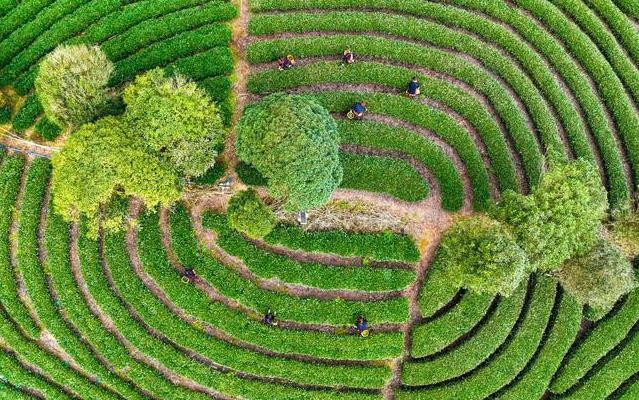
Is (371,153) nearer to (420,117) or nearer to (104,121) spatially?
(420,117)

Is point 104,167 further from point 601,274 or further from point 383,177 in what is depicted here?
point 601,274

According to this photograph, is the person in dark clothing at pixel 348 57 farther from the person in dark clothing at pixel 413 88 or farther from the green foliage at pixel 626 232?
the green foliage at pixel 626 232

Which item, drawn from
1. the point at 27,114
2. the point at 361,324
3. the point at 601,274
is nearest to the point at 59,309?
the point at 27,114

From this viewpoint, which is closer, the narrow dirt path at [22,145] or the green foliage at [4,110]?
the green foliage at [4,110]

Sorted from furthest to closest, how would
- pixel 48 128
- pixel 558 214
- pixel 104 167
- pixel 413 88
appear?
pixel 413 88
pixel 48 128
pixel 558 214
pixel 104 167

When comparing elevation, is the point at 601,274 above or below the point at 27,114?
below

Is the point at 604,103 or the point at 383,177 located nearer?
the point at 383,177

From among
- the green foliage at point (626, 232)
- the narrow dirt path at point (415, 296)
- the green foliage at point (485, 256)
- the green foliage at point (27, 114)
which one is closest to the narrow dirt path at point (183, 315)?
the narrow dirt path at point (415, 296)

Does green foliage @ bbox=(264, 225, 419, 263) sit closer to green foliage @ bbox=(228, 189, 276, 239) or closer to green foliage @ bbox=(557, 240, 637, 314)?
green foliage @ bbox=(228, 189, 276, 239)
